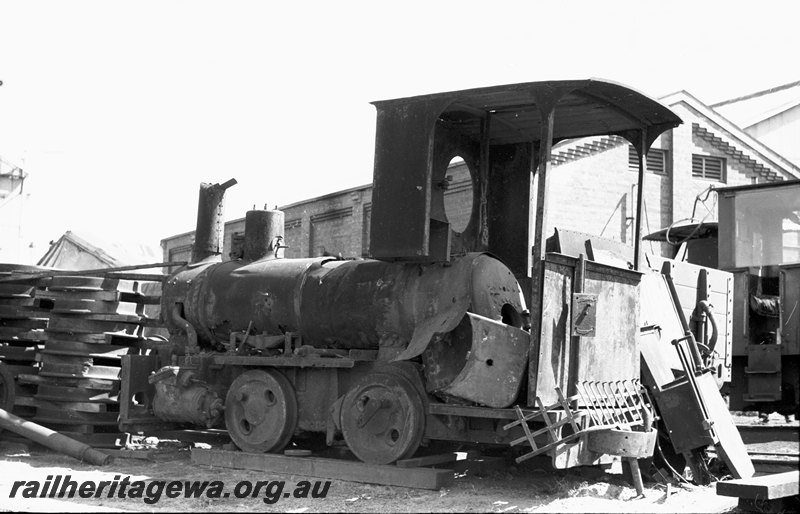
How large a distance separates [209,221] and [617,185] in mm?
13637

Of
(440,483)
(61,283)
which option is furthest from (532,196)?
(61,283)

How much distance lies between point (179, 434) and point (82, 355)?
1.34 m

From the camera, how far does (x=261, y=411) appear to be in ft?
29.2

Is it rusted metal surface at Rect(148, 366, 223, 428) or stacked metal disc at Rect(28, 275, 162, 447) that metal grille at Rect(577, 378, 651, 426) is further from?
stacked metal disc at Rect(28, 275, 162, 447)

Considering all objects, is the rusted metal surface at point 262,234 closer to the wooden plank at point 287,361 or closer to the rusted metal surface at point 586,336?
the wooden plank at point 287,361

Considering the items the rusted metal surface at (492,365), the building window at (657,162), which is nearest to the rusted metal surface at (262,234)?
the rusted metal surface at (492,365)

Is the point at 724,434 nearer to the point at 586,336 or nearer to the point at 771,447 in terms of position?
the point at 586,336

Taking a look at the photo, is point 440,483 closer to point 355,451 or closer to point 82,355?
point 355,451

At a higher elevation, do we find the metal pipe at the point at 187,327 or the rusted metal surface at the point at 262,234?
the rusted metal surface at the point at 262,234

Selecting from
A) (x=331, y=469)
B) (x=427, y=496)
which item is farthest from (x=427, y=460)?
(x=331, y=469)

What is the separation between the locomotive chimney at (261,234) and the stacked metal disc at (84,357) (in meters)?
1.69

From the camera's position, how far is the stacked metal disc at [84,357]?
1021cm

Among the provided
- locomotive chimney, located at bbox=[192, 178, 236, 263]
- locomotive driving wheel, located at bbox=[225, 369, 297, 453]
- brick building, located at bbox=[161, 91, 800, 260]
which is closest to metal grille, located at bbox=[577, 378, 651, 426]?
locomotive driving wheel, located at bbox=[225, 369, 297, 453]

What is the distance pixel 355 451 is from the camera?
802cm
